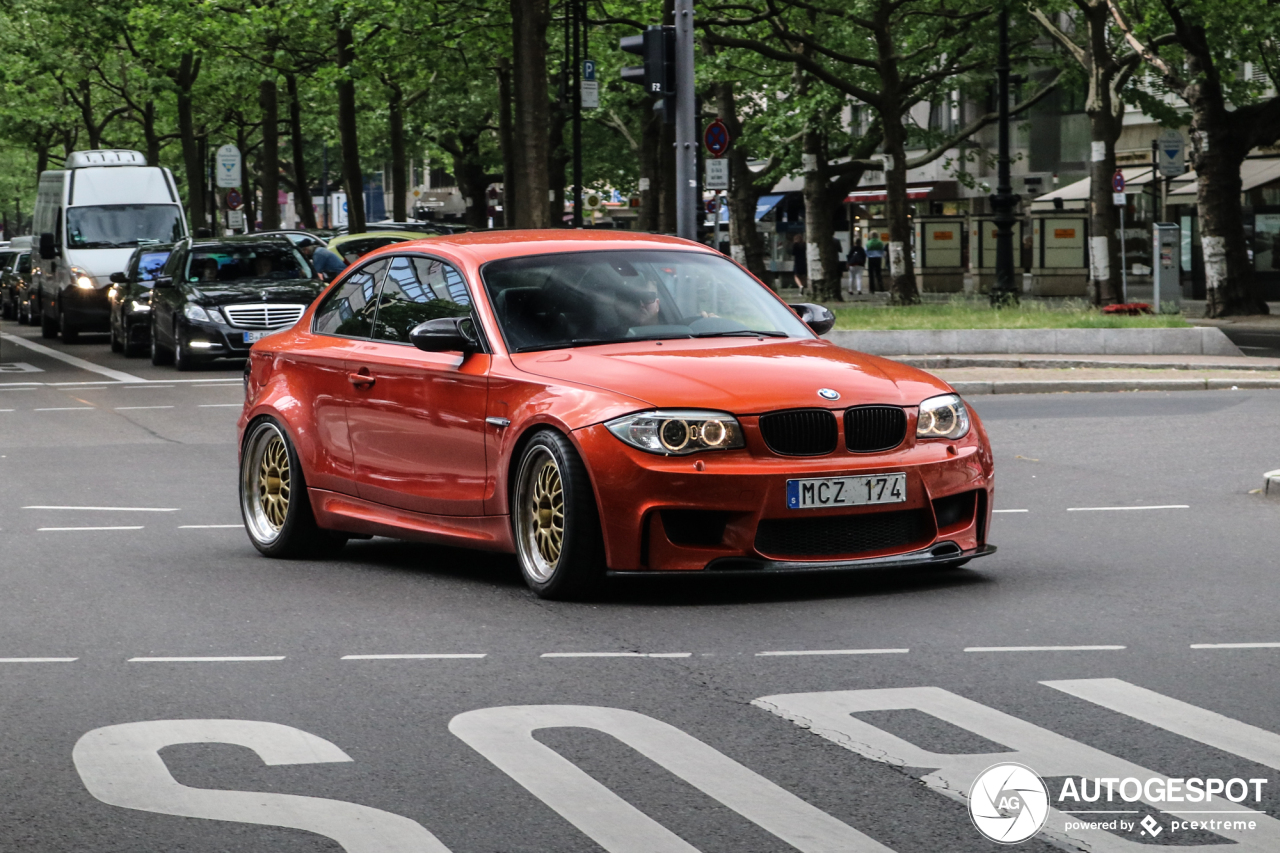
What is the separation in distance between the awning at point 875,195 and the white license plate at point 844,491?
57.2 m

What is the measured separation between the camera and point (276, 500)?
10.2 metres

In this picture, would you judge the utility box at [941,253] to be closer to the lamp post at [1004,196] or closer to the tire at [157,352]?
the lamp post at [1004,196]

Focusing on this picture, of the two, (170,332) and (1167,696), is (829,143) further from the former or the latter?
(1167,696)

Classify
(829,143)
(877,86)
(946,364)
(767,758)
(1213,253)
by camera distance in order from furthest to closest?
(829,143), (877,86), (1213,253), (946,364), (767,758)

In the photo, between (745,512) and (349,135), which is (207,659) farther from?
(349,135)

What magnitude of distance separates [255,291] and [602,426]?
60.9 ft

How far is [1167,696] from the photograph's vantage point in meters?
6.30

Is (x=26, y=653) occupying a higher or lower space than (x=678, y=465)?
lower

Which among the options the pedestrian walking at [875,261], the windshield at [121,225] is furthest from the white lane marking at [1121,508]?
the pedestrian walking at [875,261]

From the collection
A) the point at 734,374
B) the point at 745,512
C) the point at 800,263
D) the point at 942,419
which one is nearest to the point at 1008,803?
the point at 745,512

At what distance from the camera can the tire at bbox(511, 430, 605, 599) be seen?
811cm

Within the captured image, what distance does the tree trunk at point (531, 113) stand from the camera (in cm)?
2914

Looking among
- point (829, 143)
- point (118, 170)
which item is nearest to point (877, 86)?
point (829, 143)

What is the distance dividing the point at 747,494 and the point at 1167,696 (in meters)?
2.13
